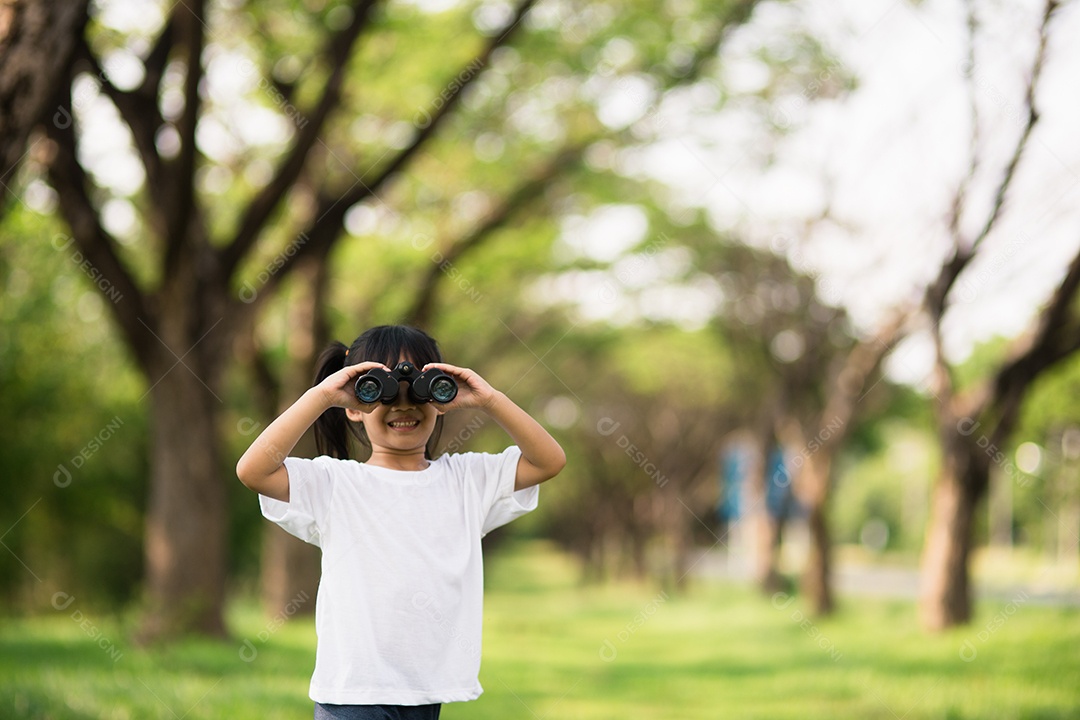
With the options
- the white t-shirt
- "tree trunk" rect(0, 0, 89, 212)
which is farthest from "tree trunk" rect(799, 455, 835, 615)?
the white t-shirt

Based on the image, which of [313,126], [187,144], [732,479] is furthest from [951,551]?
[732,479]

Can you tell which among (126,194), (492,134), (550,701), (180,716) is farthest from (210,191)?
(180,716)

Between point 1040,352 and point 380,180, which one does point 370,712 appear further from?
point 1040,352

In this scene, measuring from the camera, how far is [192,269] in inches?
388

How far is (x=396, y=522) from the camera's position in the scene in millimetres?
2926

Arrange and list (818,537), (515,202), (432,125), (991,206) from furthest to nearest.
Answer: (818,537)
(515,202)
(991,206)
(432,125)

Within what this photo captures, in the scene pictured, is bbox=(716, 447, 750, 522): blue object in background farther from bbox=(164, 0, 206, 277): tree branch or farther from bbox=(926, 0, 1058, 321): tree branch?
bbox=(164, 0, 206, 277): tree branch

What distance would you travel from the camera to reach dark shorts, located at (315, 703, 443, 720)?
279 centimetres

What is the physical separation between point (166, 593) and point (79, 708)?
12.5ft

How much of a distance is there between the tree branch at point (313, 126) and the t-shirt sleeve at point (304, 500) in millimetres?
6460

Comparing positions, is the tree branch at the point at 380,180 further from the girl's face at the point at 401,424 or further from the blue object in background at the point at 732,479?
the blue object in background at the point at 732,479

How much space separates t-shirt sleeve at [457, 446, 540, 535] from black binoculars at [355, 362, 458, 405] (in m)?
0.26

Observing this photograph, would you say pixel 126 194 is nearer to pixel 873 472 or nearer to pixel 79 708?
pixel 79 708

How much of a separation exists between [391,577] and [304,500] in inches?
11.6
